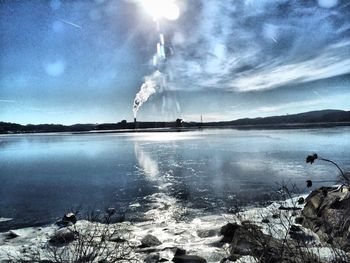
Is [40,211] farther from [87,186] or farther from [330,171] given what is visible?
[330,171]

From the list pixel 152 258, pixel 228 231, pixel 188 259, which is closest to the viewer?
pixel 188 259

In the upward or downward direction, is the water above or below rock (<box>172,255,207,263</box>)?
below

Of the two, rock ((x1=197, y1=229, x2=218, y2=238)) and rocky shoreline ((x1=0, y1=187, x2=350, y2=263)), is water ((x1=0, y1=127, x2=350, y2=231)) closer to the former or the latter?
rocky shoreline ((x1=0, y1=187, x2=350, y2=263))

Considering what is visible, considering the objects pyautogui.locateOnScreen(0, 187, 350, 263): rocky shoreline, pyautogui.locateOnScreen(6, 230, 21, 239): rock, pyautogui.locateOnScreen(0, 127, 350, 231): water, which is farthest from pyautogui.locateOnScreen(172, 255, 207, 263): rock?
pyautogui.locateOnScreen(6, 230, 21, 239): rock

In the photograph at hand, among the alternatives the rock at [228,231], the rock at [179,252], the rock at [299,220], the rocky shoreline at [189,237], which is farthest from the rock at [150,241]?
the rock at [299,220]

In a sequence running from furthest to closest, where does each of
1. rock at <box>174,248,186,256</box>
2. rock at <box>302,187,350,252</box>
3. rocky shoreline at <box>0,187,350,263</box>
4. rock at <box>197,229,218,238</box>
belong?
1. rock at <box>197,229,218,238</box>
2. rock at <box>302,187,350,252</box>
3. rock at <box>174,248,186,256</box>
4. rocky shoreline at <box>0,187,350,263</box>

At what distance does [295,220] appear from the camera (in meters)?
11.0

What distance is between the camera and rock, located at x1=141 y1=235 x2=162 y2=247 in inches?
374

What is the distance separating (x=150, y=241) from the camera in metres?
9.62

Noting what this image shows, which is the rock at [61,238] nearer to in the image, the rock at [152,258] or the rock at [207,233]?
the rock at [152,258]

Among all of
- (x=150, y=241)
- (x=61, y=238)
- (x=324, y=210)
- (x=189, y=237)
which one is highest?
(x=324, y=210)

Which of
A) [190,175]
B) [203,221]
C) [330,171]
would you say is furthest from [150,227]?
[330,171]

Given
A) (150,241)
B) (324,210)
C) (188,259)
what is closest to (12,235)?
(150,241)

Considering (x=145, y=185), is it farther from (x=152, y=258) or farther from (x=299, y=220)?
(x=152, y=258)
